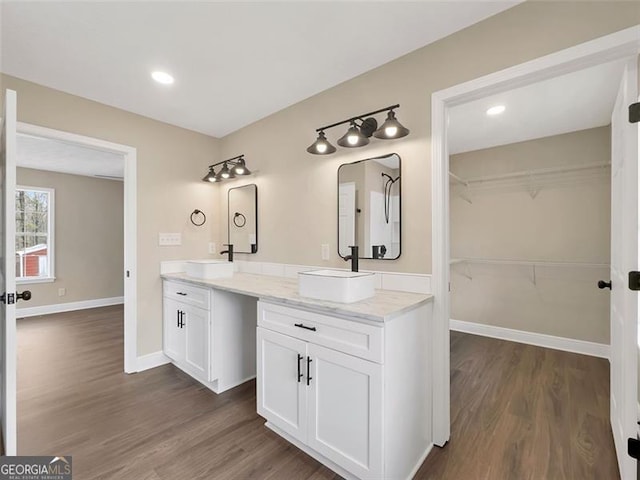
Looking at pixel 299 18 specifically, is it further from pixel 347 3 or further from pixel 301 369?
pixel 301 369

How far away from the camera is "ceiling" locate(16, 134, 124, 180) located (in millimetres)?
3867

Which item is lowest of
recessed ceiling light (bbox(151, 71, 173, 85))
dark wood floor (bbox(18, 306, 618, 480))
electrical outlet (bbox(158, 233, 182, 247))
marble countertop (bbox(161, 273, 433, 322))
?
dark wood floor (bbox(18, 306, 618, 480))

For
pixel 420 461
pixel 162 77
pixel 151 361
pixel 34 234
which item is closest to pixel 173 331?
pixel 151 361

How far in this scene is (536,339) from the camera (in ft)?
11.3

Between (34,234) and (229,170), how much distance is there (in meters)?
4.53

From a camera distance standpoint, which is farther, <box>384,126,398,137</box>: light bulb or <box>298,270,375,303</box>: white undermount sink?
<box>384,126,398,137</box>: light bulb

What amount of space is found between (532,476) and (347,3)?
271 centimetres

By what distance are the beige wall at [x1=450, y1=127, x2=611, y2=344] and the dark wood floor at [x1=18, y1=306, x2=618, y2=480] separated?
543mm

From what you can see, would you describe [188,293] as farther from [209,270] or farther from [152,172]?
[152,172]

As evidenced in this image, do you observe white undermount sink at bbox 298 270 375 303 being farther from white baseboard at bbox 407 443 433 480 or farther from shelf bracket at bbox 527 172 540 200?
shelf bracket at bbox 527 172 540 200

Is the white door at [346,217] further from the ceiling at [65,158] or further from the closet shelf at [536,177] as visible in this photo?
the ceiling at [65,158]

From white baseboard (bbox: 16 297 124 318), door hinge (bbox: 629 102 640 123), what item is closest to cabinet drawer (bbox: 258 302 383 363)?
door hinge (bbox: 629 102 640 123)

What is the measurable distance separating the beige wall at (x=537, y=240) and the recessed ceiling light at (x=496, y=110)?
Result: 1.04 m

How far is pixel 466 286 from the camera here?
3988 mm
